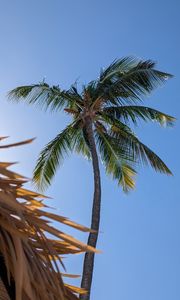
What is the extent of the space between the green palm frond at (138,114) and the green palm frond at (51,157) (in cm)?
143

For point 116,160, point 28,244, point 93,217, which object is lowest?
point 28,244

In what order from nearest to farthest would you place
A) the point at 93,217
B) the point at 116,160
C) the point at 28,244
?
the point at 28,244
the point at 93,217
the point at 116,160

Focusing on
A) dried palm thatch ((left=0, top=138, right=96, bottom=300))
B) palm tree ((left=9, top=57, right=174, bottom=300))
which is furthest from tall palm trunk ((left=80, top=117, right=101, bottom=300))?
dried palm thatch ((left=0, top=138, right=96, bottom=300))

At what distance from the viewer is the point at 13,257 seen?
58.3 inches

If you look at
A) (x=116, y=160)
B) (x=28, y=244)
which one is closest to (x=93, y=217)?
(x=116, y=160)

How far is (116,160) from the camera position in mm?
14539

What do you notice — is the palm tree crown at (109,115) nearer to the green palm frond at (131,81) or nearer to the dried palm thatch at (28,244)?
the green palm frond at (131,81)

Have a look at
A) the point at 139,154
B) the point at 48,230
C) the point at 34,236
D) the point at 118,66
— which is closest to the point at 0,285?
the point at 34,236

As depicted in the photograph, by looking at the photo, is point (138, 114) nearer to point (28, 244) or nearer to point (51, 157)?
point (51, 157)

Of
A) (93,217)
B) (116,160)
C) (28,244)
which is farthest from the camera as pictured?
(116,160)

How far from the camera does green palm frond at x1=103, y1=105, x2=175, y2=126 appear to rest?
14.6 metres

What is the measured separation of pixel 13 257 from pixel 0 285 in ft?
1.25

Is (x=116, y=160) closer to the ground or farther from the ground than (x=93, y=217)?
farther from the ground

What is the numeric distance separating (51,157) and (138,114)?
9.60ft
